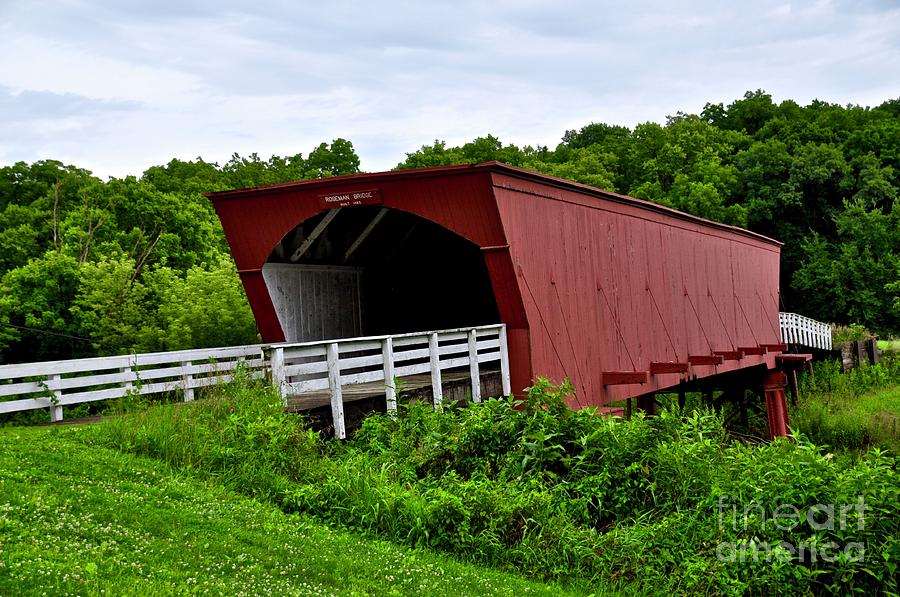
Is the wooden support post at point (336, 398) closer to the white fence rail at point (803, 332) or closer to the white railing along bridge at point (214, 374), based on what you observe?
the white railing along bridge at point (214, 374)

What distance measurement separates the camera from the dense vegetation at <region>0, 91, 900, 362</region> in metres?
32.4

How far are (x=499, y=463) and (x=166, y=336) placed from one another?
2191cm

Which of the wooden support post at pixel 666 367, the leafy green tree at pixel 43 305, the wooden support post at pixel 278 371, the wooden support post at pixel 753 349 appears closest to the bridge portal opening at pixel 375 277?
the wooden support post at pixel 666 367

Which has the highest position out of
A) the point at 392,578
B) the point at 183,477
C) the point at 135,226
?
the point at 135,226

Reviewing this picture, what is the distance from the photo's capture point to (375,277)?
66.4 ft

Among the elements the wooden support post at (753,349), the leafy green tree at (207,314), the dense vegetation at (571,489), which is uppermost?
the leafy green tree at (207,314)

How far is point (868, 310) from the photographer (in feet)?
156

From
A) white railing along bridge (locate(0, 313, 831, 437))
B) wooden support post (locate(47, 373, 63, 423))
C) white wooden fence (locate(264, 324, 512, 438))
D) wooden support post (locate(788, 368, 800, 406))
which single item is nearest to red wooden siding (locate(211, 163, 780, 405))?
white wooden fence (locate(264, 324, 512, 438))

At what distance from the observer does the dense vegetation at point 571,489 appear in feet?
26.5

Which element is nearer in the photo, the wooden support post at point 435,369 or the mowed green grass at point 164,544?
the mowed green grass at point 164,544

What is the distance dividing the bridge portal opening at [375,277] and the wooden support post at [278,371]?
5372 mm

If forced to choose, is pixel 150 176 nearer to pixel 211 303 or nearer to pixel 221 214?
pixel 211 303

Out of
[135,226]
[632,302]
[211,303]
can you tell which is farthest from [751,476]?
[135,226]

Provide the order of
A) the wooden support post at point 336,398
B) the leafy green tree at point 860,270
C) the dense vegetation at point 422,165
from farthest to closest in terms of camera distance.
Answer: the leafy green tree at point 860,270 < the dense vegetation at point 422,165 < the wooden support post at point 336,398
